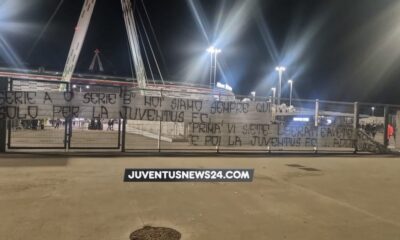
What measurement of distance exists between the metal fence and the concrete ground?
2.06 m

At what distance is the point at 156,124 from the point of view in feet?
50.4

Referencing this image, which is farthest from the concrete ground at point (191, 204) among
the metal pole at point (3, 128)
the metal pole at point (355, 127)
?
the metal pole at point (355, 127)

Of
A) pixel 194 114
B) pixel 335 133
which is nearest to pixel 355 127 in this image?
pixel 335 133

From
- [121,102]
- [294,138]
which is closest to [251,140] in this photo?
[294,138]

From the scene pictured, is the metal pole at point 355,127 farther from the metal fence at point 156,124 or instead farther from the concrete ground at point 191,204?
the concrete ground at point 191,204

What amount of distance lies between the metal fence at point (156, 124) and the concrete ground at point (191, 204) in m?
2.06

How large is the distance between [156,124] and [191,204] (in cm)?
874

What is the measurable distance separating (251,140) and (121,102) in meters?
4.94

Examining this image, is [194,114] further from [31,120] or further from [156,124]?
[31,120]

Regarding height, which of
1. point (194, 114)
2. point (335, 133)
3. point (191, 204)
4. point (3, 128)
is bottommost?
point (191, 204)

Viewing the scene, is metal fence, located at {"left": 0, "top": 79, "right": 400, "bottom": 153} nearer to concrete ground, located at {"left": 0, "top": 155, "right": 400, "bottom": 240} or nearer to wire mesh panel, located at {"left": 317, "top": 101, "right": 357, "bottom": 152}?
wire mesh panel, located at {"left": 317, "top": 101, "right": 357, "bottom": 152}

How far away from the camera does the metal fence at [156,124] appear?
12.5 meters

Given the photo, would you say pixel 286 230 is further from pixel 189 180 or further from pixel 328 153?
pixel 328 153

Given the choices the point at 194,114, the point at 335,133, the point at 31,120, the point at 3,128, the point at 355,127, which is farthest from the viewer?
the point at 355,127
